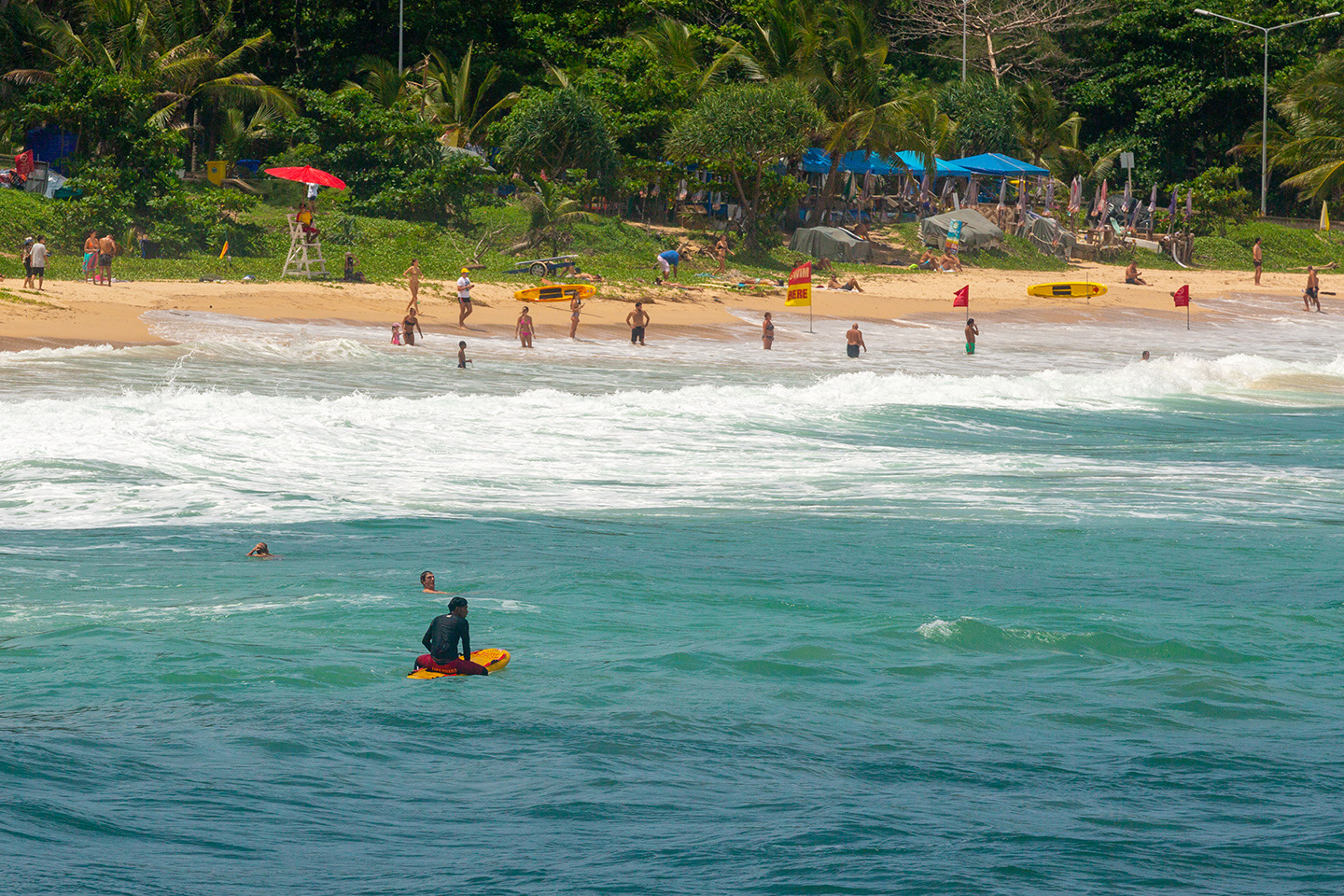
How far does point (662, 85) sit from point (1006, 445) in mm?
24876

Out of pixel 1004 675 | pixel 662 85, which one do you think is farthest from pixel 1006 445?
pixel 662 85

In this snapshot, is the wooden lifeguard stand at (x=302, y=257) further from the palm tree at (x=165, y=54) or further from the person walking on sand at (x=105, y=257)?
the palm tree at (x=165, y=54)

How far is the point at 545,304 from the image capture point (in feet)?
116

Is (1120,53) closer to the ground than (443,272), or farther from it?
farther from it

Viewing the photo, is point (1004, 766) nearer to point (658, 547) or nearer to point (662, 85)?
point (658, 547)

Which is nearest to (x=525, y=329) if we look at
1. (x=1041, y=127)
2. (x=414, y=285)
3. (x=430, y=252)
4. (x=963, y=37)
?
(x=414, y=285)

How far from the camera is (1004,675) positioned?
10.9 meters

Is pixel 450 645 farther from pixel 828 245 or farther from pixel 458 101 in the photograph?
pixel 458 101

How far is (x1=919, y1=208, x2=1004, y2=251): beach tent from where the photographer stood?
4700 centimetres

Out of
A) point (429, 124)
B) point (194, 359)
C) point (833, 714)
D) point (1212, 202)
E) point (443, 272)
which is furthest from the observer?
point (1212, 202)

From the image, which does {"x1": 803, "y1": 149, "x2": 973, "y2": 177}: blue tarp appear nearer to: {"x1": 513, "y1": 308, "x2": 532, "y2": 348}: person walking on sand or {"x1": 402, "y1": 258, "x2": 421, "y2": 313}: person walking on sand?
{"x1": 402, "y1": 258, "x2": 421, "y2": 313}: person walking on sand

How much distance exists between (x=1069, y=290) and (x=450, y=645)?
33374 mm

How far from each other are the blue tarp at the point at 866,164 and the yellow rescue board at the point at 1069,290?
24.5 ft

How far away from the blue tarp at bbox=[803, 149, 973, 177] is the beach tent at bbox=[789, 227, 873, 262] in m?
3.42
